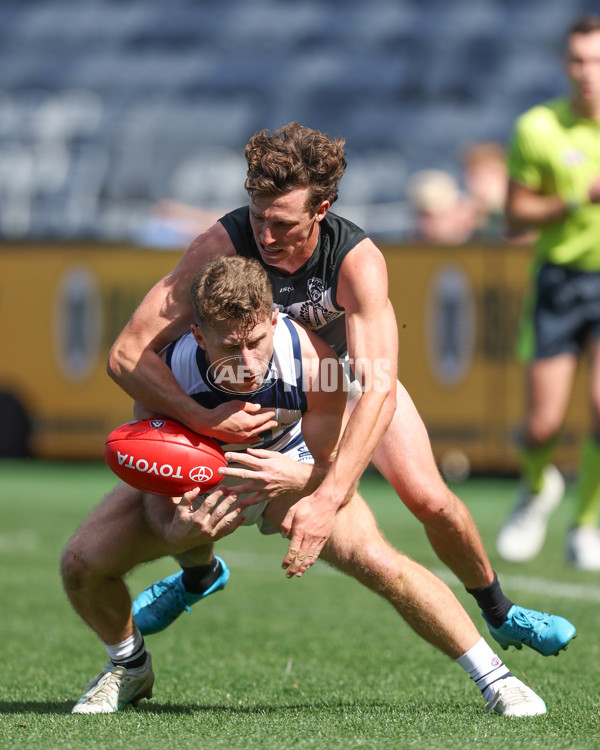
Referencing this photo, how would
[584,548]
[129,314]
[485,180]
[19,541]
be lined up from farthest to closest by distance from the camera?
[485,180] → [129,314] → [19,541] → [584,548]

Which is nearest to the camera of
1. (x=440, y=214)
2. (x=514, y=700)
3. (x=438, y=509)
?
(x=514, y=700)

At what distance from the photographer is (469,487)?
36.1 feet

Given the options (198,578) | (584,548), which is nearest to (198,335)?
(198,578)

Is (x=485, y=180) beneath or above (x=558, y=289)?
above

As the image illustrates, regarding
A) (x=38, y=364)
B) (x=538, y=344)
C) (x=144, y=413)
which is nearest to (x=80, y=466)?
(x=38, y=364)

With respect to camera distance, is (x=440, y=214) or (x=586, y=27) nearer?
(x=586, y=27)

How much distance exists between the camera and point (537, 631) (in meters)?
3.84

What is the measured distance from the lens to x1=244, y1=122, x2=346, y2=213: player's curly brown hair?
3.43 meters

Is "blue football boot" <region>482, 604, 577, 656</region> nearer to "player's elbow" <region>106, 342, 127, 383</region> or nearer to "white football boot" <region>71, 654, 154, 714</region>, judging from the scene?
"white football boot" <region>71, 654, 154, 714</region>

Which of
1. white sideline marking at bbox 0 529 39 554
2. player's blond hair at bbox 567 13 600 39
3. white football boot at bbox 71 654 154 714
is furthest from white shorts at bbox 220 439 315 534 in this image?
white sideline marking at bbox 0 529 39 554

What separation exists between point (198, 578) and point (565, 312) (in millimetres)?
3023

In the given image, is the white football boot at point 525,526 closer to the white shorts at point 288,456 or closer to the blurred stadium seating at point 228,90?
the white shorts at point 288,456

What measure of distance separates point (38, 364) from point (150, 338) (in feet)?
26.3

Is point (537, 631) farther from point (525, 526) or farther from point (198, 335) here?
point (525, 526)
